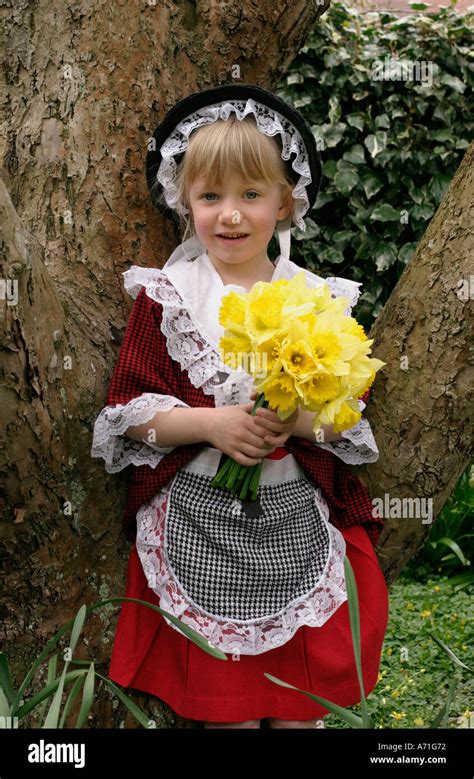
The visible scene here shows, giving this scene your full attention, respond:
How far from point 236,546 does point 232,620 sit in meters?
0.16

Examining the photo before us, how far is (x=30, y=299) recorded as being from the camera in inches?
71.7

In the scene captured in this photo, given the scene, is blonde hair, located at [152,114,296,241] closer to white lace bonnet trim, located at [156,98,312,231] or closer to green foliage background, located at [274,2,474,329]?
white lace bonnet trim, located at [156,98,312,231]

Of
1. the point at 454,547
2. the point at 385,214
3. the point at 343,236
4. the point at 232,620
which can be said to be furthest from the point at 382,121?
the point at 232,620

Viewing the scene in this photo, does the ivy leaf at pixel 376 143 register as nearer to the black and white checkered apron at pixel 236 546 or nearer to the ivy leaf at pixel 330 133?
the ivy leaf at pixel 330 133

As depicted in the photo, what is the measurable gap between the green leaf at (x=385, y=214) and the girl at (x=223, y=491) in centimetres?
242

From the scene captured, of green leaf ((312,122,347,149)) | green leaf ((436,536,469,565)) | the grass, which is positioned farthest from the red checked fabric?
green leaf ((312,122,347,149))

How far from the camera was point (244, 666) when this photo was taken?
201cm

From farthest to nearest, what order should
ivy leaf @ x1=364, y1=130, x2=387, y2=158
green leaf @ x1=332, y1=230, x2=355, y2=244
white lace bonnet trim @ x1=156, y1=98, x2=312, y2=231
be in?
green leaf @ x1=332, y1=230, x2=355, y2=244 < ivy leaf @ x1=364, y1=130, x2=387, y2=158 < white lace bonnet trim @ x1=156, y1=98, x2=312, y2=231

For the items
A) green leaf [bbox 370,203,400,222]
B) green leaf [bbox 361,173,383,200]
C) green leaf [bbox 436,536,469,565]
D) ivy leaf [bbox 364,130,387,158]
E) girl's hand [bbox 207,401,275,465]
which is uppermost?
ivy leaf [bbox 364,130,387,158]

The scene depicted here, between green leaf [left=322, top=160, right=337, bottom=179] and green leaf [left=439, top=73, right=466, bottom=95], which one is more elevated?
green leaf [left=439, top=73, right=466, bottom=95]

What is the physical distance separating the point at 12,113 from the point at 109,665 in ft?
4.75

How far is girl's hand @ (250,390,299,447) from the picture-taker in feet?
6.18

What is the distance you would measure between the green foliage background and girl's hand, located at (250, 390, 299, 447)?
276cm

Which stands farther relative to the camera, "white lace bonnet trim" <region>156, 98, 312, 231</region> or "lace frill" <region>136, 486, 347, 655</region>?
"white lace bonnet trim" <region>156, 98, 312, 231</region>
